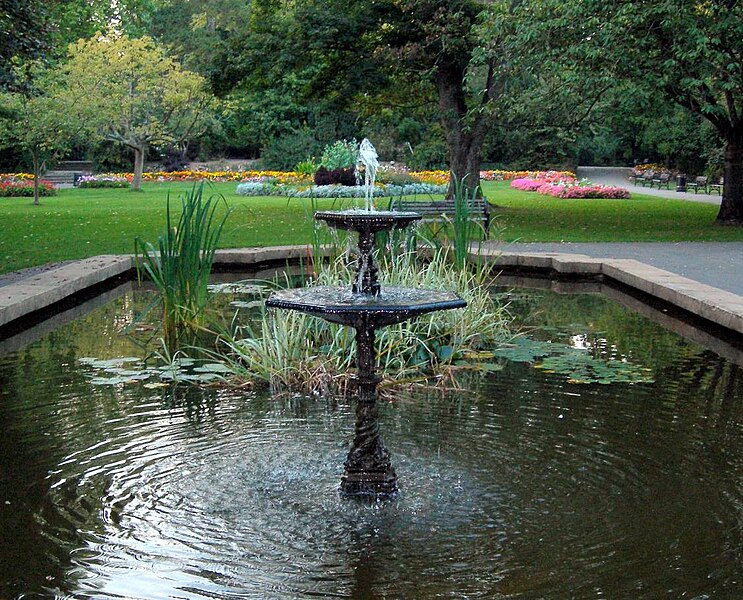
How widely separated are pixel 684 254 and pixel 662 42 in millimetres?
3582

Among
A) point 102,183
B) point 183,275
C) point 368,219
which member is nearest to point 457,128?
point 183,275

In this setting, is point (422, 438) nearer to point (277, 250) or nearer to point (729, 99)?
point (277, 250)

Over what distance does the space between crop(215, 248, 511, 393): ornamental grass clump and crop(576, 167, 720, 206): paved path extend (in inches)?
729

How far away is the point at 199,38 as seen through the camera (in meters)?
49.2

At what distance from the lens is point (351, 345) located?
677 centimetres

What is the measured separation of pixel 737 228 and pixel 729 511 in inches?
532

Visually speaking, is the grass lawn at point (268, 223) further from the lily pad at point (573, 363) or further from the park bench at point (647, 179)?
the park bench at point (647, 179)

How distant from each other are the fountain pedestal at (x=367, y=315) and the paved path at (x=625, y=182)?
21.5m

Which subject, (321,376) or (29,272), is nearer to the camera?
(321,376)

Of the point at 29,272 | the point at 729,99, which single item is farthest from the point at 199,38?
the point at 29,272

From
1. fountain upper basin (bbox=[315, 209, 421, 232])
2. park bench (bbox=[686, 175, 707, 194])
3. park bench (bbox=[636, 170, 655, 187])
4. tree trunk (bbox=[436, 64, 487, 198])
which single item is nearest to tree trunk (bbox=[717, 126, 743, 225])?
tree trunk (bbox=[436, 64, 487, 198])

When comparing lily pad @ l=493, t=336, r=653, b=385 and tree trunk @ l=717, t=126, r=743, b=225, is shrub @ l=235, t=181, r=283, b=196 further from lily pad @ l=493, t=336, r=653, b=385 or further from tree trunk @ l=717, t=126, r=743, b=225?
lily pad @ l=493, t=336, r=653, b=385

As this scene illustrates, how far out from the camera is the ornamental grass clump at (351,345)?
6.48 m

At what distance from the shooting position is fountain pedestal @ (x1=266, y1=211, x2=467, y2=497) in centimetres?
438
